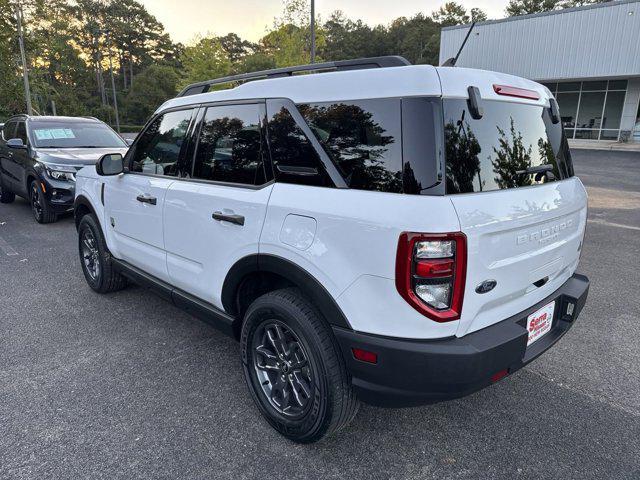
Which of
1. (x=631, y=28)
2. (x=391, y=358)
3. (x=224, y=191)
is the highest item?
(x=631, y=28)

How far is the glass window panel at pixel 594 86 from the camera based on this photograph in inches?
1060

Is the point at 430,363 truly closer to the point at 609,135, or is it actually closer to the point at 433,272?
the point at 433,272

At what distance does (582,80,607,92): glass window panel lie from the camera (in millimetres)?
26922

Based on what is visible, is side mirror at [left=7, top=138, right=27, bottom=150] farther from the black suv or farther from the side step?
the side step

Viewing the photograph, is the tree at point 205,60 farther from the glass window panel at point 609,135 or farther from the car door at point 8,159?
the car door at point 8,159

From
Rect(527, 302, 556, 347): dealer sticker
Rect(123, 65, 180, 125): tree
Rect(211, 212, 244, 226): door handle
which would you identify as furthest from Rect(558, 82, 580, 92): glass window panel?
Rect(123, 65, 180, 125): tree

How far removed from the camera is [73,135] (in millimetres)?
8266

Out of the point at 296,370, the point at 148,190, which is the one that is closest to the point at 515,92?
the point at 296,370

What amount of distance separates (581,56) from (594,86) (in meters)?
2.38

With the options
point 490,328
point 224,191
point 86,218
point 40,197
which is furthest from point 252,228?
point 40,197

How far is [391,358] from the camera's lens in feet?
6.18

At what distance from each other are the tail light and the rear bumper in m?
0.15

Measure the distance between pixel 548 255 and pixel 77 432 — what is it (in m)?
2.73

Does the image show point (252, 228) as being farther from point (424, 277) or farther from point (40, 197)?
point (40, 197)
